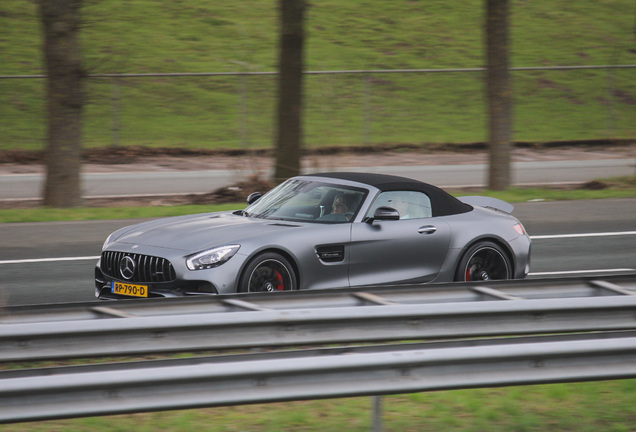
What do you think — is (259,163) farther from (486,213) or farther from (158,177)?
(486,213)

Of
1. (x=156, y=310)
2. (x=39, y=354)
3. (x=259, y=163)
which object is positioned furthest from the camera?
(x=259, y=163)

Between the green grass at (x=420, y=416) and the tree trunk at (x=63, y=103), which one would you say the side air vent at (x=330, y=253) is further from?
the tree trunk at (x=63, y=103)

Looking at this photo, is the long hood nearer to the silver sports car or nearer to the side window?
the silver sports car

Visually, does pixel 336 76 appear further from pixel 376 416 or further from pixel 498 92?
pixel 376 416

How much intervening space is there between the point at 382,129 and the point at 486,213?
1698 centimetres

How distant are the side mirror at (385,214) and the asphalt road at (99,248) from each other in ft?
9.96

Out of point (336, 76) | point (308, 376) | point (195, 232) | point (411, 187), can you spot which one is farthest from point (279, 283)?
point (336, 76)

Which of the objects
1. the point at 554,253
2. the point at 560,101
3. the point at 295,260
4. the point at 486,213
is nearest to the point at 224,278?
the point at 295,260

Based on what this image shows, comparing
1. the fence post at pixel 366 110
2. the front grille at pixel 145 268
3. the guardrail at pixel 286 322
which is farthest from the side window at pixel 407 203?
the fence post at pixel 366 110

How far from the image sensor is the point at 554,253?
12.5 metres

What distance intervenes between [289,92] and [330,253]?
841 cm

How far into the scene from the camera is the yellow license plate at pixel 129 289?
7887 mm

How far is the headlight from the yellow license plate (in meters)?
0.47

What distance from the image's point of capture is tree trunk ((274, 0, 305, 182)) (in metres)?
16.2
